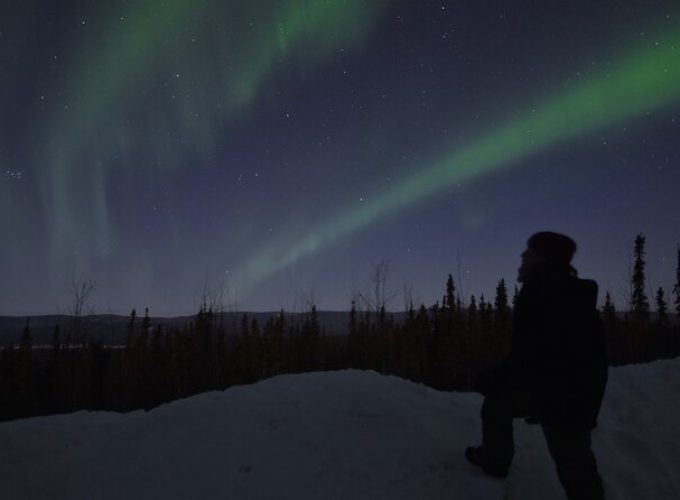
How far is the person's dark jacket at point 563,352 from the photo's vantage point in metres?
3.09

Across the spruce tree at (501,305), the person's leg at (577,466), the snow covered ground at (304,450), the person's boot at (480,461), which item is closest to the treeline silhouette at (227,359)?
the spruce tree at (501,305)

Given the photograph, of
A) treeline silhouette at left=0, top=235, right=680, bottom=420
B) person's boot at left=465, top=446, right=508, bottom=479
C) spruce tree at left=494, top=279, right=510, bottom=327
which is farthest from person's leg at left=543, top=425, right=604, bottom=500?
spruce tree at left=494, top=279, right=510, bottom=327

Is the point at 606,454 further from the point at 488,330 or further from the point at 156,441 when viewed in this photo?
the point at 488,330

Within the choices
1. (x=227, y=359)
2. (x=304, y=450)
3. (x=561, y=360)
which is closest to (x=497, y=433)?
(x=561, y=360)

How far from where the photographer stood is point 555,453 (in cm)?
321

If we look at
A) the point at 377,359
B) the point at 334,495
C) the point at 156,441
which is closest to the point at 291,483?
the point at 334,495

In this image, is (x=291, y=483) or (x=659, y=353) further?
(x=659, y=353)

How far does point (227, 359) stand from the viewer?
1694 cm

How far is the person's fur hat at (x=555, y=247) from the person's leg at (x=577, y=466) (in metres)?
1.27

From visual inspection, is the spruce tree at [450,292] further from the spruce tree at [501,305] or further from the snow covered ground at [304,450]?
the snow covered ground at [304,450]

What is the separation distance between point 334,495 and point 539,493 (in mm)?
1816

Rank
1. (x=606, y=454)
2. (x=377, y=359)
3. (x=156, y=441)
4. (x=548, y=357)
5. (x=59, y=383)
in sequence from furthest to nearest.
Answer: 1. (x=377, y=359)
2. (x=59, y=383)
3. (x=606, y=454)
4. (x=156, y=441)
5. (x=548, y=357)

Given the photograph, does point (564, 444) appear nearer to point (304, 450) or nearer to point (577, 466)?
point (577, 466)

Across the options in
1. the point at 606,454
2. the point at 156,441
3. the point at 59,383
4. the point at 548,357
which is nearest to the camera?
the point at 548,357
